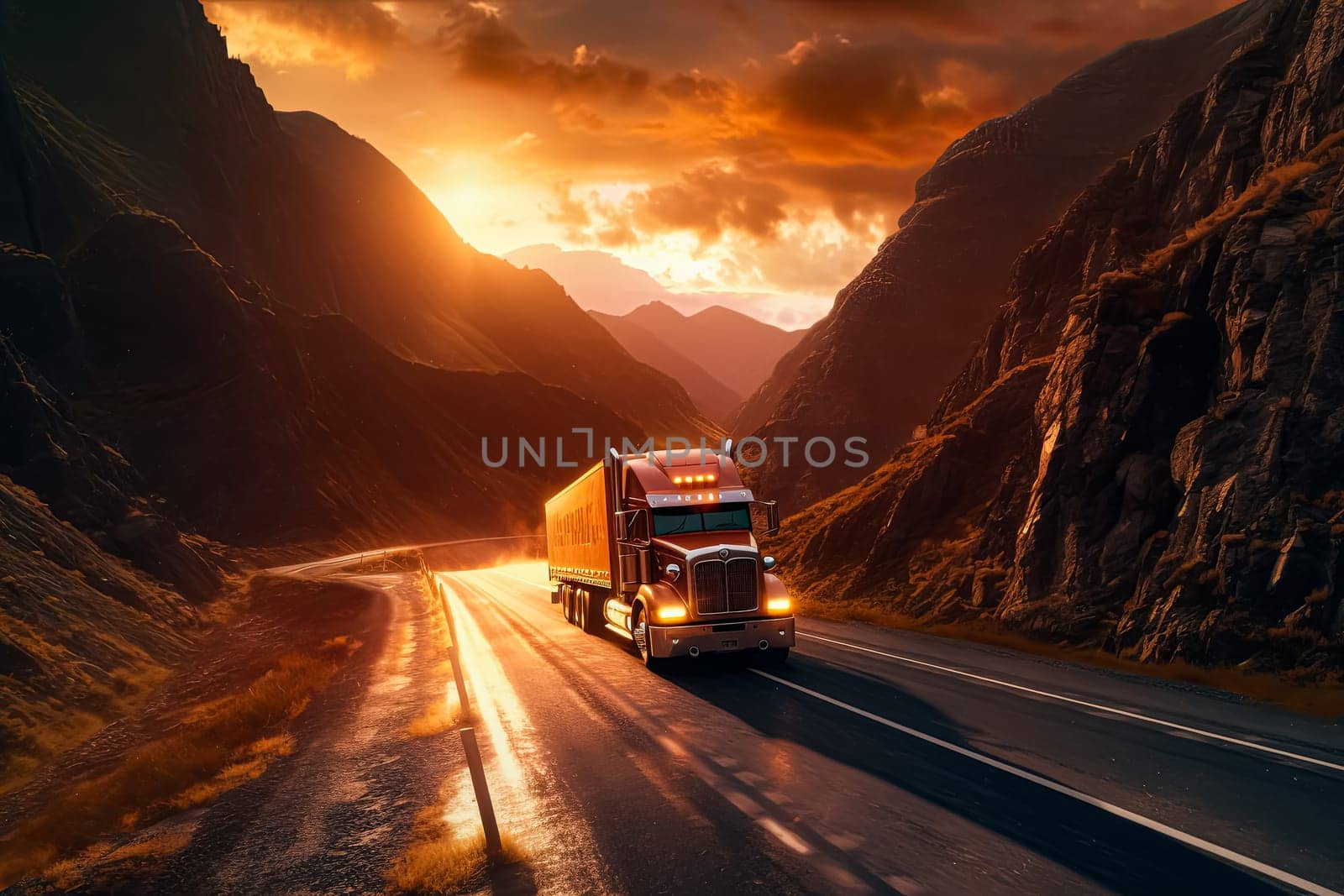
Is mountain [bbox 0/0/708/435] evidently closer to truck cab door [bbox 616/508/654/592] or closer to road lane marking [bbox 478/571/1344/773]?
truck cab door [bbox 616/508/654/592]

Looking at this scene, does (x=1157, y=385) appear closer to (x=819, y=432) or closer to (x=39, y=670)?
(x=39, y=670)

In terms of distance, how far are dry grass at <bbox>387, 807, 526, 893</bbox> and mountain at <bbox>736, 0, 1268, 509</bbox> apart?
7765 cm

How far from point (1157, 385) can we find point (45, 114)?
118968mm

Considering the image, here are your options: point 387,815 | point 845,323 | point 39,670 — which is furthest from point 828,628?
point 845,323

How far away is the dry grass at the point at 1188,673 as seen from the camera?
1282 centimetres

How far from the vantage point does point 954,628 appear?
23.2 metres

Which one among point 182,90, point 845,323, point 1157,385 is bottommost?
point 1157,385

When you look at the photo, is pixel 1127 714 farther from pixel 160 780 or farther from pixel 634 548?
pixel 160 780

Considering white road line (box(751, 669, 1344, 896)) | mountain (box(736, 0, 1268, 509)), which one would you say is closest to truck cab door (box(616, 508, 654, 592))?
white road line (box(751, 669, 1344, 896))

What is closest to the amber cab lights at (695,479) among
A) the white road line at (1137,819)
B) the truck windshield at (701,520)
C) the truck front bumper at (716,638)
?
the truck windshield at (701,520)

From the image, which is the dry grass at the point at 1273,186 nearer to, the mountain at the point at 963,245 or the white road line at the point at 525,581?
the white road line at the point at 525,581

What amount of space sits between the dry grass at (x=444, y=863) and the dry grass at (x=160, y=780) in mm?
4564

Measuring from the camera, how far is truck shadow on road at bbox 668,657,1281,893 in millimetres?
6668

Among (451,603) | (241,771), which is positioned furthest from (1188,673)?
(451,603)
